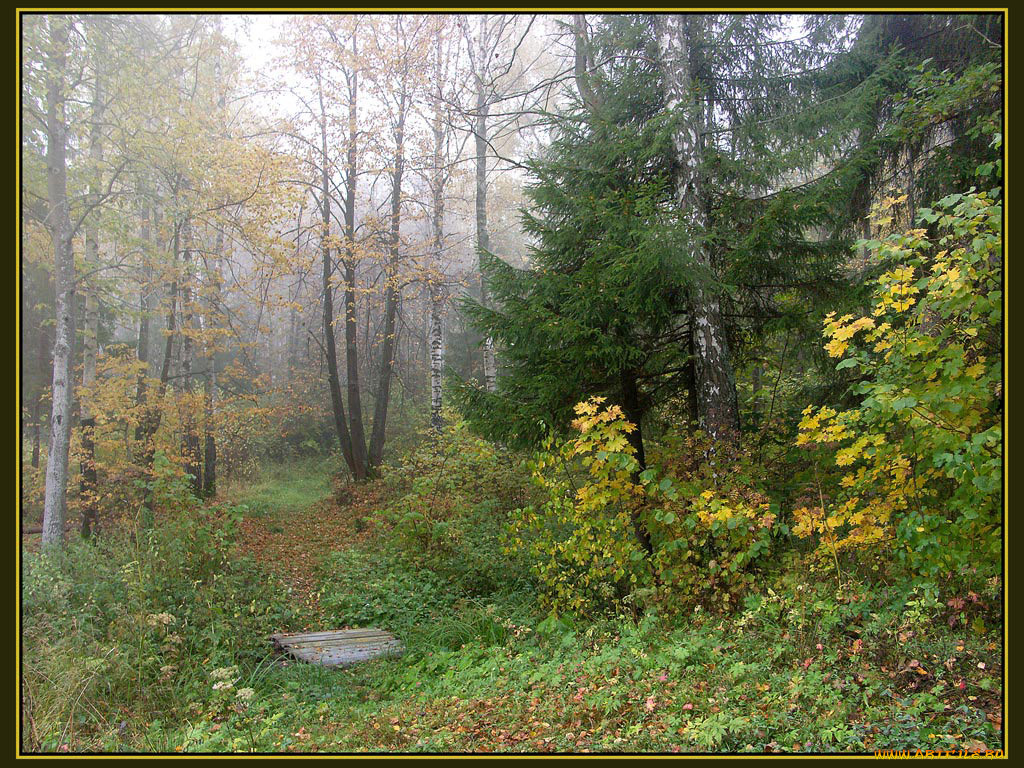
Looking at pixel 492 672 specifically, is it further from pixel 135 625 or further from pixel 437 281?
pixel 437 281

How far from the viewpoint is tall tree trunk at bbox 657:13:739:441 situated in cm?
670

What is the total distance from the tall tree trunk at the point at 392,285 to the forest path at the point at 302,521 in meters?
1.44

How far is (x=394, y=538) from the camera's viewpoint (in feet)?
31.3

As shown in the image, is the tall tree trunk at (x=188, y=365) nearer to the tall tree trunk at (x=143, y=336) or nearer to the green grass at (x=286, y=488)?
the tall tree trunk at (x=143, y=336)

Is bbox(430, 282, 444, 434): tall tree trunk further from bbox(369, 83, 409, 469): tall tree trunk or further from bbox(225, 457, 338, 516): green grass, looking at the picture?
bbox(225, 457, 338, 516): green grass

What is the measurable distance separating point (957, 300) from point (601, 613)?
4.22m

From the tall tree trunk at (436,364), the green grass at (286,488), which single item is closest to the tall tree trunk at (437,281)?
the tall tree trunk at (436,364)

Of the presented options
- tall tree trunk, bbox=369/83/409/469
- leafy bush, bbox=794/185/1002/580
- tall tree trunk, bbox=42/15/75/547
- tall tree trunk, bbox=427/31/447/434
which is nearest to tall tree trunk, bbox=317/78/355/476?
tall tree trunk, bbox=369/83/409/469

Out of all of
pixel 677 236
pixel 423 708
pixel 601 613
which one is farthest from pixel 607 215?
pixel 423 708

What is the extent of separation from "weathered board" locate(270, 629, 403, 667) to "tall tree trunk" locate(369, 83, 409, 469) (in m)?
9.48

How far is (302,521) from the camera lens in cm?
1385

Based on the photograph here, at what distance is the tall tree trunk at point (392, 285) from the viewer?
15133 millimetres

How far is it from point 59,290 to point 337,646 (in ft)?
22.8

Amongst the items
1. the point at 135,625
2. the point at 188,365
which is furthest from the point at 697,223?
the point at 188,365
